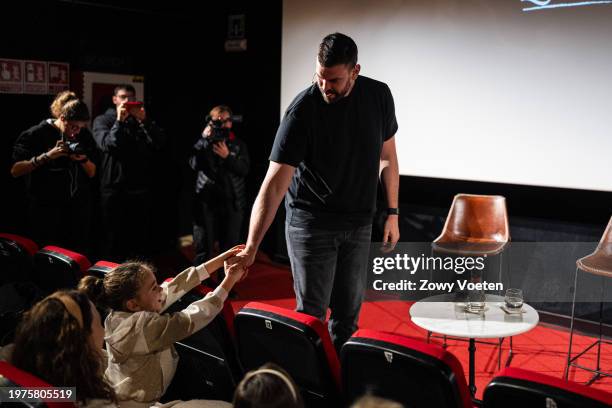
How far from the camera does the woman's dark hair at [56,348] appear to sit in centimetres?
162

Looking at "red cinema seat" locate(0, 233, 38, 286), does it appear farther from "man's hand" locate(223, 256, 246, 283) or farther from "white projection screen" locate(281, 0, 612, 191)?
"white projection screen" locate(281, 0, 612, 191)

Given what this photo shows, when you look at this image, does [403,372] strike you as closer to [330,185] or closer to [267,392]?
[267,392]

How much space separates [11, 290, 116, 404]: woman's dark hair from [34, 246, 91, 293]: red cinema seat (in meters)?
1.05

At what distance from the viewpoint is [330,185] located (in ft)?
7.95

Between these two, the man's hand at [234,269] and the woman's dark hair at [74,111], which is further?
the woman's dark hair at [74,111]

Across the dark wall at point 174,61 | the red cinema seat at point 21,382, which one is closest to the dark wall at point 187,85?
the dark wall at point 174,61

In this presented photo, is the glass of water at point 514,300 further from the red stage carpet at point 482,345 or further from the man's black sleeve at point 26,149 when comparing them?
the man's black sleeve at point 26,149

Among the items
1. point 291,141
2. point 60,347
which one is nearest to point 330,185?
point 291,141

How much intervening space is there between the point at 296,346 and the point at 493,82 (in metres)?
3.09

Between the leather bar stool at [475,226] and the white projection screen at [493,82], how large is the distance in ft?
0.84

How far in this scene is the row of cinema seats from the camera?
1.46 meters

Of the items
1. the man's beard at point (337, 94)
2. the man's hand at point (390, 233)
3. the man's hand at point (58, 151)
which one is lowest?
the man's hand at point (390, 233)

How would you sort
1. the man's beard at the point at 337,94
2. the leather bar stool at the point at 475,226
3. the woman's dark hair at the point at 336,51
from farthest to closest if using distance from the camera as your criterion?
the leather bar stool at the point at 475,226
the man's beard at the point at 337,94
the woman's dark hair at the point at 336,51

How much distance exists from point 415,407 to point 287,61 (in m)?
4.28
